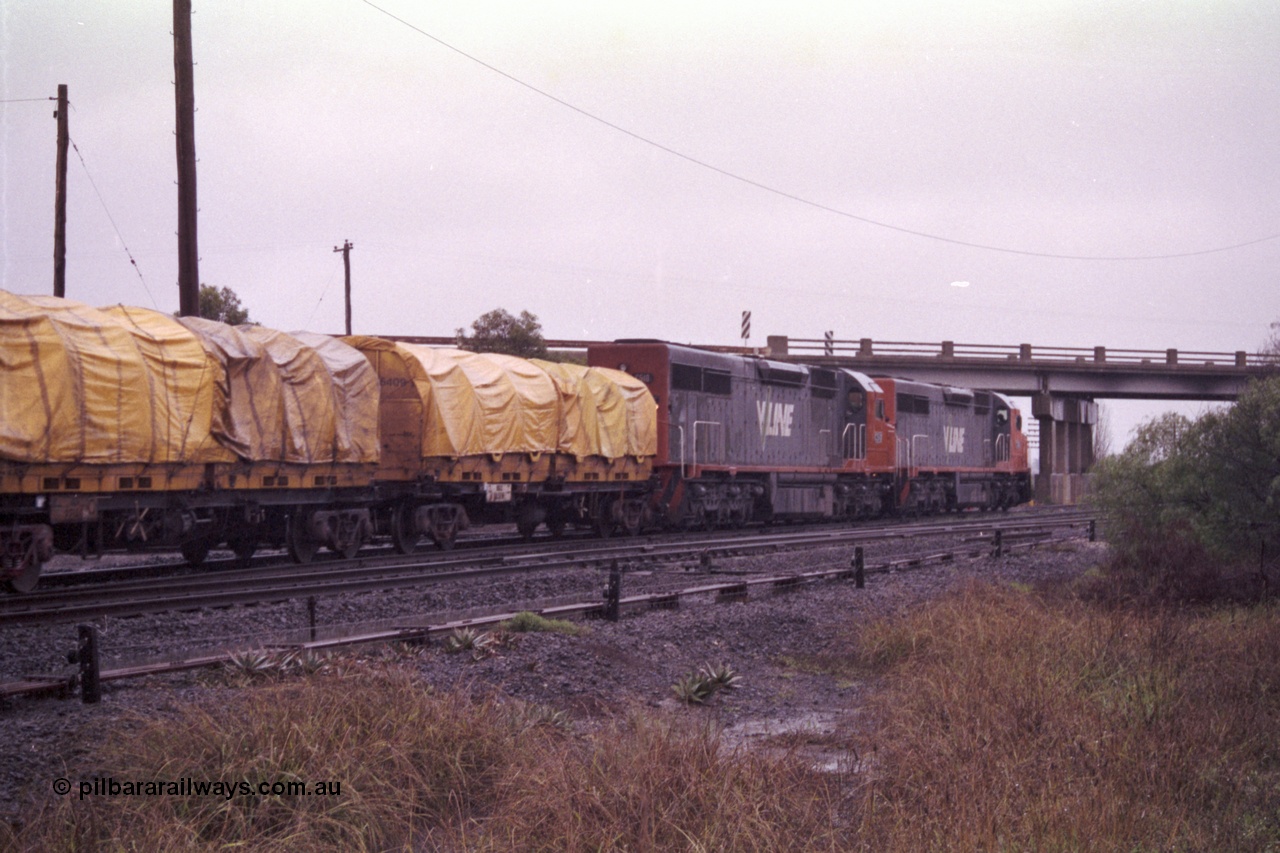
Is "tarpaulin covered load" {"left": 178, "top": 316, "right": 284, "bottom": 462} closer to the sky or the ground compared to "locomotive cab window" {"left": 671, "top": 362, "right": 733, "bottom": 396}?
closer to the ground

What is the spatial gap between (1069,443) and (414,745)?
6424 centimetres

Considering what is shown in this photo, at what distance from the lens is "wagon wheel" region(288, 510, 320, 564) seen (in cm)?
1788

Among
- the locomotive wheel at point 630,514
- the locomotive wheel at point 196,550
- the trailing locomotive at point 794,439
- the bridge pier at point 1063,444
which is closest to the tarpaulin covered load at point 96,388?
the locomotive wheel at point 196,550

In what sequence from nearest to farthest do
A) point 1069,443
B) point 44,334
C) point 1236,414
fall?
point 44,334, point 1236,414, point 1069,443

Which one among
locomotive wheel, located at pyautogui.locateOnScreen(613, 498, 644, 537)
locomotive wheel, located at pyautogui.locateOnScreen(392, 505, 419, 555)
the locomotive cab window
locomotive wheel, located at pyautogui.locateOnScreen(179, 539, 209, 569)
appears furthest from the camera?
the locomotive cab window

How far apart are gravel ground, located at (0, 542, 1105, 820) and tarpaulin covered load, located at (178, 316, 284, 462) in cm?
383

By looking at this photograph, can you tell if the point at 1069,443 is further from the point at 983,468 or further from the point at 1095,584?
the point at 1095,584

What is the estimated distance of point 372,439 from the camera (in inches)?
744

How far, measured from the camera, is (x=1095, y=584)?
54.3 feet

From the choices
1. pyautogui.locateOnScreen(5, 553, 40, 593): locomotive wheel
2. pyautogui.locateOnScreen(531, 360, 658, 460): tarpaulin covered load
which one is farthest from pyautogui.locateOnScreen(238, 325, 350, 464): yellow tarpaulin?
pyautogui.locateOnScreen(531, 360, 658, 460): tarpaulin covered load

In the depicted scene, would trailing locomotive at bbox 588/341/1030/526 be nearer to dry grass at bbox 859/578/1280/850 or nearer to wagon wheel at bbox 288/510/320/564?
wagon wheel at bbox 288/510/320/564

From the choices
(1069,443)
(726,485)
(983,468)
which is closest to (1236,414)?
(726,485)

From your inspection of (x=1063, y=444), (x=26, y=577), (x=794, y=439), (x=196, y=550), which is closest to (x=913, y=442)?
(x=794, y=439)

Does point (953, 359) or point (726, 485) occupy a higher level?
point (953, 359)
